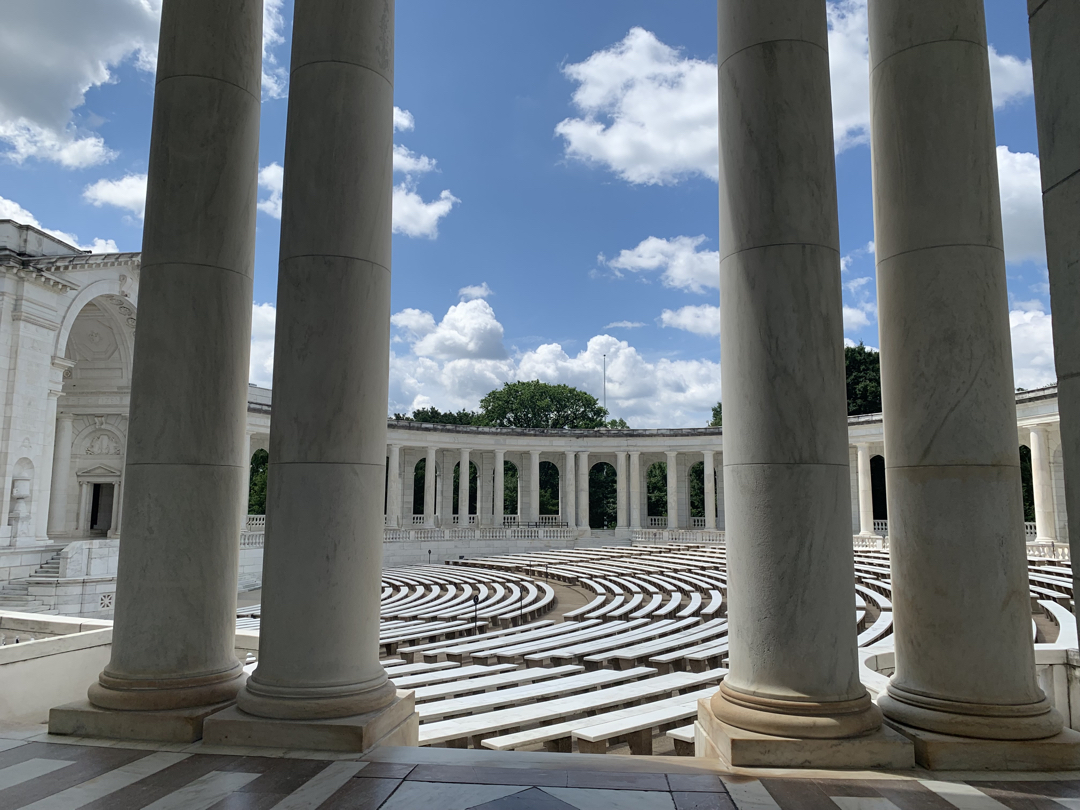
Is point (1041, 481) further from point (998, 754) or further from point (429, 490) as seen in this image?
point (998, 754)

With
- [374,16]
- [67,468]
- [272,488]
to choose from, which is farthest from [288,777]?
[67,468]

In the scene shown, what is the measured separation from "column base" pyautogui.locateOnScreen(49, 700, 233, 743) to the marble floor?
119cm

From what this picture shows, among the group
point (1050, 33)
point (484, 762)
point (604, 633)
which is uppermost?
point (1050, 33)

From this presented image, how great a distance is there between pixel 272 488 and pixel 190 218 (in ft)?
37.3

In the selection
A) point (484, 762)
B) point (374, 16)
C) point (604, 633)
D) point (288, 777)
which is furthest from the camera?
point (604, 633)

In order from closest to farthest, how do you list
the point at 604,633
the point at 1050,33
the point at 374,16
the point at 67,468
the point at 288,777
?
the point at 1050,33 → the point at 288,777 → the point at 374,16 → the point at 604,633 → the point at 67,468

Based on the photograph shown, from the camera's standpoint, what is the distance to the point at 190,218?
1087 inches

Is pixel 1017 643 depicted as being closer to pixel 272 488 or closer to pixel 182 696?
pixel 272 488

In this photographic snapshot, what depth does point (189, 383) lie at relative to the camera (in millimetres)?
27094

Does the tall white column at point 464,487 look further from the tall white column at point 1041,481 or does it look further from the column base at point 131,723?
the column base at point 131,723

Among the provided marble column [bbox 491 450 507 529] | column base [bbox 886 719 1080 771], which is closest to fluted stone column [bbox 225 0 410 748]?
column base [bbox 886 719 1080 771]

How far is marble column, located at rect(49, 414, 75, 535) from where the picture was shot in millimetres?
125375

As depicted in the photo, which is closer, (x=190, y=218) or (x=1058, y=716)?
(x=1058, y=716)

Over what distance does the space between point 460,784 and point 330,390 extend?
43.5ft
